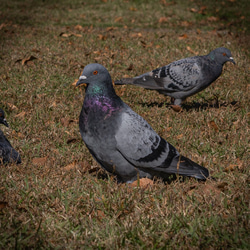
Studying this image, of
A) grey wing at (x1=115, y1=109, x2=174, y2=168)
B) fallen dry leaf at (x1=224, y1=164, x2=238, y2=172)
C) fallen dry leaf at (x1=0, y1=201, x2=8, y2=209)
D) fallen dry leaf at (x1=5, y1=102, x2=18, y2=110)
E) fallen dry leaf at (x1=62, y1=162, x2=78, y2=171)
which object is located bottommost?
fallen dry leaf at (x1=224, y1=164, x2=238, y2=172)

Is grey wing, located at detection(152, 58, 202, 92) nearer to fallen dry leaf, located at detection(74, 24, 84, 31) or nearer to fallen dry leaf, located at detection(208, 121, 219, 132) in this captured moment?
fallen dry leaf, located at detection(208, 121, 219, 132)

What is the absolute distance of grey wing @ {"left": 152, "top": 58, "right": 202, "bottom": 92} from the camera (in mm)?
5391

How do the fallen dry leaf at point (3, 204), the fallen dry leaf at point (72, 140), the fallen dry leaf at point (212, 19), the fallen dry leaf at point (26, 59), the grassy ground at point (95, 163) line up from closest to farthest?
1. the grassy ground at point (95, 163)
2. the fallen dry leaf at point (3, 204)
3. the fallen dry leaf at point (72, 140)
4. the fallen dry leaf at point (26, 59)
5. the fallen dry leaf at point (212, 19)

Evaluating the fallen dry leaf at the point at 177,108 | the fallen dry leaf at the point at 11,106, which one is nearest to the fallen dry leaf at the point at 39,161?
the fallen dry leaf at the point at 11,106

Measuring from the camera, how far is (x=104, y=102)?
316 cm

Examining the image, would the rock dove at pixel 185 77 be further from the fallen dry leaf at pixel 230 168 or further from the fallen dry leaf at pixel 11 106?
the fallen dry leaf at pixel 230 168

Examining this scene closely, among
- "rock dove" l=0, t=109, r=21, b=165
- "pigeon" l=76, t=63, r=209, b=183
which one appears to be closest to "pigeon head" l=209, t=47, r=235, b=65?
"pigeon" l=76, t=63, r=209, b=183

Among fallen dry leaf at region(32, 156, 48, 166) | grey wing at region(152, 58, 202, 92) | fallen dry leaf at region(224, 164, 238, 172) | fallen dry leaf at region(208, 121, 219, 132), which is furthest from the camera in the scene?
grey wing at region(152, 58, 202, 92)

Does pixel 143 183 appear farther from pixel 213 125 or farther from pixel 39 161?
pixel 213 125

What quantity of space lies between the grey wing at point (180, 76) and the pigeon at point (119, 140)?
7.28ft

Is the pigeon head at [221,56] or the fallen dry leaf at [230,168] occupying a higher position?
the pigeon head at [221,56]

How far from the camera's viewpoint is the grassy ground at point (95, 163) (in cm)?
262

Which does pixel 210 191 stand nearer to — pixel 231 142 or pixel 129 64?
pixel 231 142

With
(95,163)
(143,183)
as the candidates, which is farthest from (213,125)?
(143,183)
